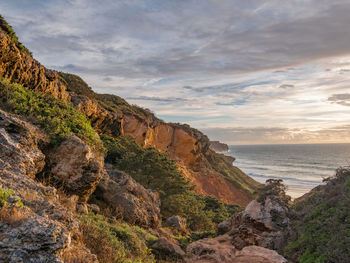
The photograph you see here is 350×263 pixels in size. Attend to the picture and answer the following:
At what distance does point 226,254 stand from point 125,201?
14.1 feet

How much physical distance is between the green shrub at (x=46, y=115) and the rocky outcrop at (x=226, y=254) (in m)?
5.47

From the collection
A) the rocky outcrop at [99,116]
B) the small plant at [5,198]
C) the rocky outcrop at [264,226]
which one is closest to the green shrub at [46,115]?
the small plant at [5,198]

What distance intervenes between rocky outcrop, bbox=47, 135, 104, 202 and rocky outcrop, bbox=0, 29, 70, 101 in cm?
497

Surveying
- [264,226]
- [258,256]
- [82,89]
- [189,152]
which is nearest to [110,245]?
[258,256]

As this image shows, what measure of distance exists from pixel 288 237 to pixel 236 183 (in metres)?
42.5

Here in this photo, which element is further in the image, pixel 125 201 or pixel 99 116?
pixel 99 116

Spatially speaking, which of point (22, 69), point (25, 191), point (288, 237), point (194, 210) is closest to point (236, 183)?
point (194, 210)

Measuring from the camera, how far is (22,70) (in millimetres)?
11547

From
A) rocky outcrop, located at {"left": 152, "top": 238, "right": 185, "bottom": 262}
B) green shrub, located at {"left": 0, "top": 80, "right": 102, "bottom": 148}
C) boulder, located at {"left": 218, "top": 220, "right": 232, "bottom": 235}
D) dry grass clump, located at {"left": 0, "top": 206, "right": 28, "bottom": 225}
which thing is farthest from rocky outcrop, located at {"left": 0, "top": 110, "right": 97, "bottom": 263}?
boulder, located at {"left": 218, "top": 220, "right": 232, "bottom": 235}

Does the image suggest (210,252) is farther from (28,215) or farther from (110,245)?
(28,215)

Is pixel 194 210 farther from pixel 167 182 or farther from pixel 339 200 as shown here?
pixel 339 200

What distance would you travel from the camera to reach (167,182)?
18797 millimetres

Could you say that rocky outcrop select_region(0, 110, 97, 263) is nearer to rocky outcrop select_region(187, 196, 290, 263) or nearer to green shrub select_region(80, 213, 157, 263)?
green shrub select_region(80, 213, 157, 263)

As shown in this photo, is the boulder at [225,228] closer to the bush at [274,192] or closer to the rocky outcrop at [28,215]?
the bush at [274,192]
